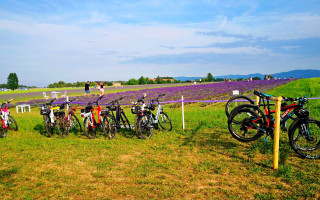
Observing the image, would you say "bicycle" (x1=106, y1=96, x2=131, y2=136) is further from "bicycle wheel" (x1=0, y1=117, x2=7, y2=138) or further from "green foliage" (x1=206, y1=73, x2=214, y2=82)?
"green foliage" (x1=206, y1=73, x2=214, y2=82)

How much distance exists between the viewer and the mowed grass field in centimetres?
400

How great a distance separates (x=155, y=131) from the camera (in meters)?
9.00

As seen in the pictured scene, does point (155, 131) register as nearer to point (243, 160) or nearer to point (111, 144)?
point (111, 144)

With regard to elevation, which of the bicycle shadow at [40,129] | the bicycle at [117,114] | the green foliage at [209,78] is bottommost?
the bicycle shadow at [40,129]

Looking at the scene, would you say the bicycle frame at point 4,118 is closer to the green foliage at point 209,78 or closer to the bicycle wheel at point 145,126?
the bicycle wheel at point 145,126

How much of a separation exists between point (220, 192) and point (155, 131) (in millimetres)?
5262

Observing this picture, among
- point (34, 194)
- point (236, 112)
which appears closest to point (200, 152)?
point (236, 112)

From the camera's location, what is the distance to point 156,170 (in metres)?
5.02

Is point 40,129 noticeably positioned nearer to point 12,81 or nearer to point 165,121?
point 165,121

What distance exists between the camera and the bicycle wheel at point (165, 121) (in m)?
8.86

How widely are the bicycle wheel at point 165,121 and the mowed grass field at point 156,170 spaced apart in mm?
1207

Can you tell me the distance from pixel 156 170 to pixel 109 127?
362 cm

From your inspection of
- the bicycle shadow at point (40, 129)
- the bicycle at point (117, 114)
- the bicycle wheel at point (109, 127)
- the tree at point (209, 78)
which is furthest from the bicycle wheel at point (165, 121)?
the tree at point (209, 78)

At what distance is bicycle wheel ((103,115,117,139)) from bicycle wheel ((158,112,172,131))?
6.35 feet
